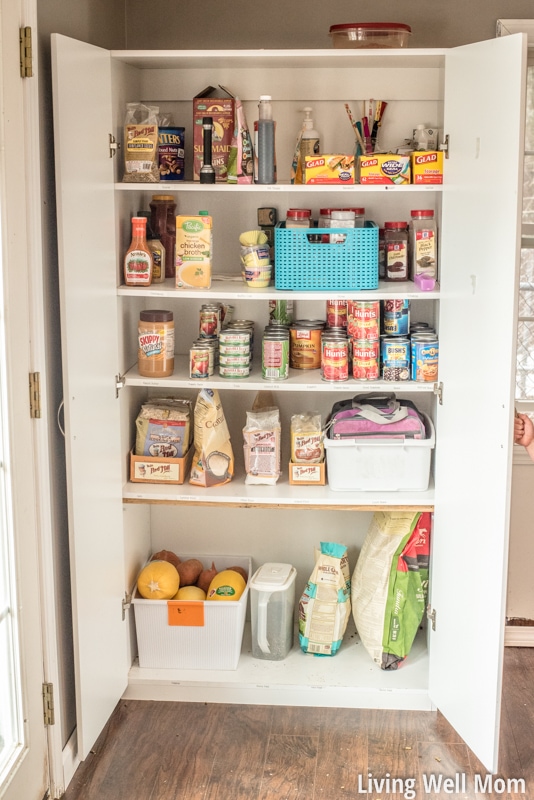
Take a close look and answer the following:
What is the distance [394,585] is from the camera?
3.08m

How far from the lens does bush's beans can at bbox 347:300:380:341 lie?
291 centimetres

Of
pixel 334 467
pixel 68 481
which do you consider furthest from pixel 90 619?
pixel 334 467

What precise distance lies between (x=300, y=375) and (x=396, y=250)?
0.49 m

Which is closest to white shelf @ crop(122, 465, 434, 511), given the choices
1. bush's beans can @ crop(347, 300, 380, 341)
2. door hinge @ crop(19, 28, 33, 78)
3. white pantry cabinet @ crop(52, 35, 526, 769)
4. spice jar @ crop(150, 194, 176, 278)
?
white pantry cabinet @ crop(52, 35, 526, 769)

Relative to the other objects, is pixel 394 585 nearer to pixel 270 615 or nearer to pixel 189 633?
pixel 270 615

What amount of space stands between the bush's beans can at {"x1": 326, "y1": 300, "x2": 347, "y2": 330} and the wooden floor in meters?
1.23

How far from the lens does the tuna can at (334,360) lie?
2924mm

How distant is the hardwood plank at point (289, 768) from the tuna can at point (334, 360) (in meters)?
1.09

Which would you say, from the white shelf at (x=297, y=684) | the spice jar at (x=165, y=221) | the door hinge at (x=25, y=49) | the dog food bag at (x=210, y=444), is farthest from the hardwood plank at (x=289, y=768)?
the door hinge at (x=25, y=49)

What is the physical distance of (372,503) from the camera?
2.97 m

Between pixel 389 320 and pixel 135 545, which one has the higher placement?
pixel 389 320

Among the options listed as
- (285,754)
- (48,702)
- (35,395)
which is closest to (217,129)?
(35,395)

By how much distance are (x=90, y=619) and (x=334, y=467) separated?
87cm

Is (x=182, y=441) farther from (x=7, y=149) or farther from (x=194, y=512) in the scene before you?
(x=7, y=149)
